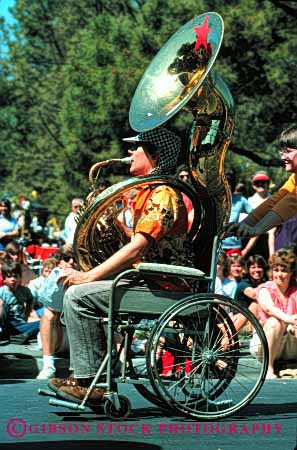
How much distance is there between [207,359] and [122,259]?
0.77 metres

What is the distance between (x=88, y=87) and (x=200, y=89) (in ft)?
49.4

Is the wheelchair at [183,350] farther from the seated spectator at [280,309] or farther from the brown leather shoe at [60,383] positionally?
the seated spectator at [280,309]

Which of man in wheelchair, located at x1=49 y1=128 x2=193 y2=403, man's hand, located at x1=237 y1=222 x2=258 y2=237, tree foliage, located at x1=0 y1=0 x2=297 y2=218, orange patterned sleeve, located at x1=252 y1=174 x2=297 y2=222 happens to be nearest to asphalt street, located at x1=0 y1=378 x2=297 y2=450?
man in wheelchair, located at x1=49 y1=128 x2=193 y2=403

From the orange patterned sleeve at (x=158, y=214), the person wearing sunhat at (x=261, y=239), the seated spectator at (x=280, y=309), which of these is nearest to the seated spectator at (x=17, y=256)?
the person wearing sunhat at (x=261, y=239)

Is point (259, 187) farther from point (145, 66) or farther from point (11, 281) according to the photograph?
point (145, 66)

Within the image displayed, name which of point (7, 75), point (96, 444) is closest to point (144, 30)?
point (96, 444)

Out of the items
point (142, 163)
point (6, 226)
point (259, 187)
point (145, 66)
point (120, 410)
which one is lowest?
point (120, 410)

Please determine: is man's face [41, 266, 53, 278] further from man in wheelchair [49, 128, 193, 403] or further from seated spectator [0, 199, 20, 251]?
man in wheelchair [49, 128, 193, 403]

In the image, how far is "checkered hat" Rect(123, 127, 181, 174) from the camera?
6684 mm

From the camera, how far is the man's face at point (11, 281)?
420 inches

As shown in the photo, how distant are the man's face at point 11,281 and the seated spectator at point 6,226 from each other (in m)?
3.65

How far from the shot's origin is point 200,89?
666 cm

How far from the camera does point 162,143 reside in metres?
6.70

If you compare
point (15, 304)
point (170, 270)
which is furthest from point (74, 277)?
point (15, 304)
